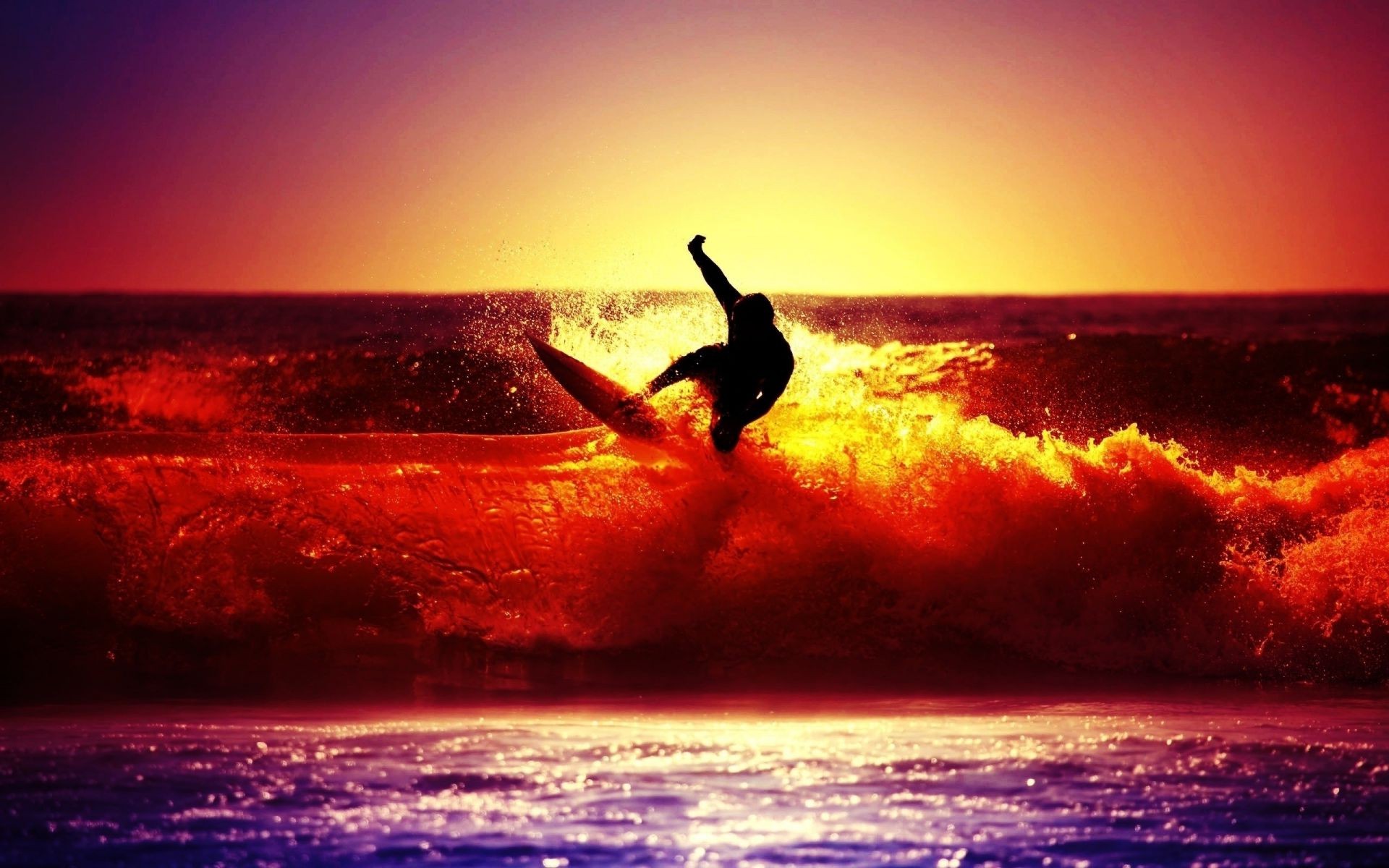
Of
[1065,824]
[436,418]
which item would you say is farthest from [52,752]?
[436,418]

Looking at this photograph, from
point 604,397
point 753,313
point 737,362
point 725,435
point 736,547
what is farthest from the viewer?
point 604,397

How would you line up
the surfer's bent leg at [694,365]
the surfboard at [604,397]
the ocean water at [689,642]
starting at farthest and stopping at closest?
the surfboard at [604,397], the surfer's bent leg at [694,365], the ocean water at [689,642]

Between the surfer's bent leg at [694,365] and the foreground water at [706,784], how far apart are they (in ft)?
7.79

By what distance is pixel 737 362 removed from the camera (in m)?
9.29

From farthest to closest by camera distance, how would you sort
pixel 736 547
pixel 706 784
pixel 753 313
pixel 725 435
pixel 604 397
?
pixel 604 397 < pixel 725 435 < pixel 736 547 < pixel 753 313 < pixel 706 784

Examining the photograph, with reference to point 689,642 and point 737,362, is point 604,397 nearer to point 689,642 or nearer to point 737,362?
point 737,362

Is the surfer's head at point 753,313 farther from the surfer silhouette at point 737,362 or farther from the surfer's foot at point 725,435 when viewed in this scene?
the surfer's foot at point 725,435

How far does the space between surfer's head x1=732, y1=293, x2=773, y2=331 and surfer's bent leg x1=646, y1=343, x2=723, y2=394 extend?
0.30 m

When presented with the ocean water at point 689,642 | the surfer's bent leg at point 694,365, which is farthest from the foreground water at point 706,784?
the surfer's bent leg at point 694,365

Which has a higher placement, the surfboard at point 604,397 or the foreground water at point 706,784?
the surfboard at point 604,397

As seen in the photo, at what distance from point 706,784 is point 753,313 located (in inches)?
149

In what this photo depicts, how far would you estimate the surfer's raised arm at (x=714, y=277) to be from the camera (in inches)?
362

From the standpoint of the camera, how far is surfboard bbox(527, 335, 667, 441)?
10.0 m

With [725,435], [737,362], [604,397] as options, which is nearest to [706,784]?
[737,362]
